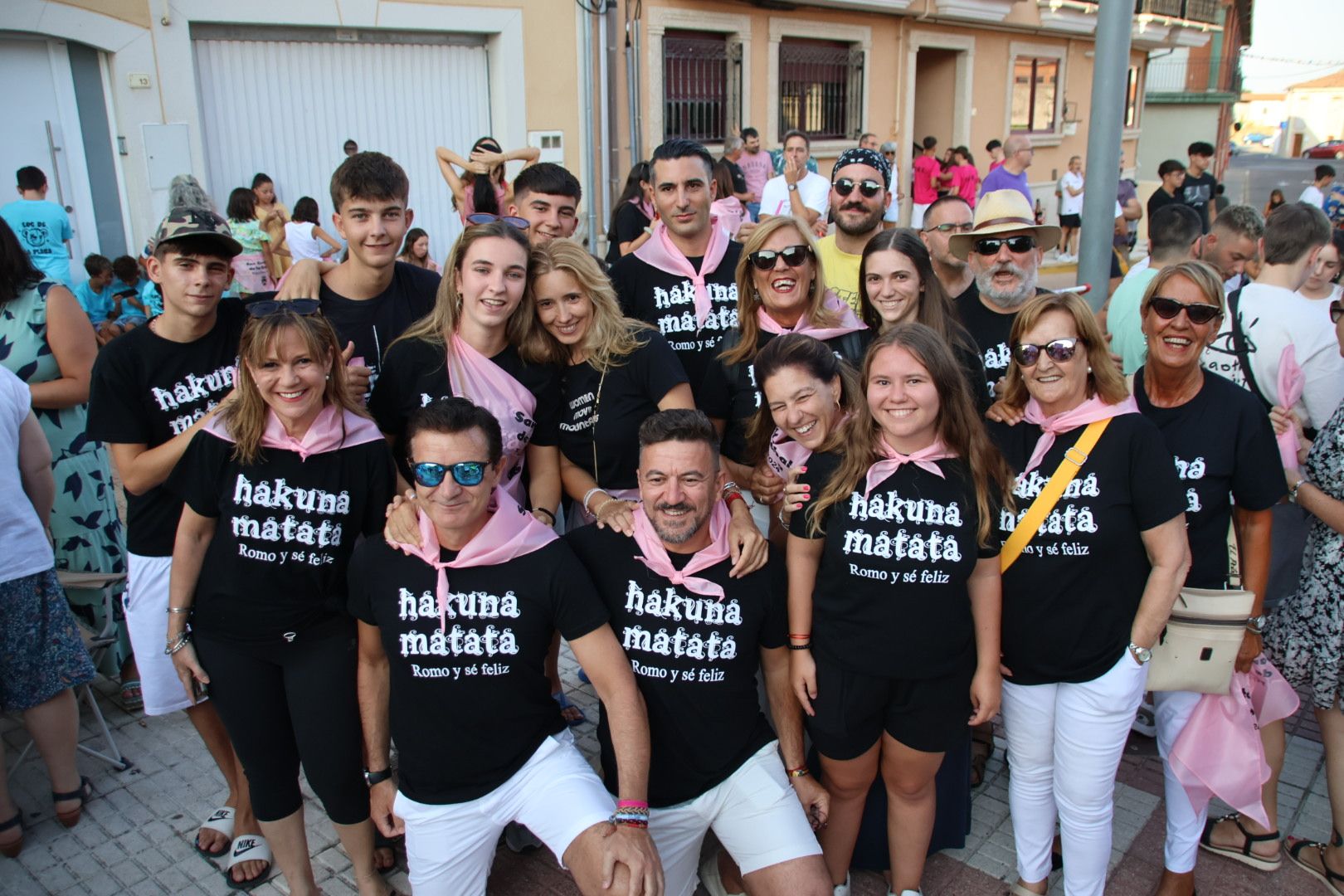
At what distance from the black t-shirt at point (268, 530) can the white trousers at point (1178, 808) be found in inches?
107

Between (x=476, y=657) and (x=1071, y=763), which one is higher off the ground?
(x=476, y=657)

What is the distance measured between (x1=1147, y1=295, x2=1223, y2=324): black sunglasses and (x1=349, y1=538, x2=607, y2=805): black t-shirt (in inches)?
78.2

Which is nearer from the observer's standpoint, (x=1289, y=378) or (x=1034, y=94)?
(x=1289, y=378)

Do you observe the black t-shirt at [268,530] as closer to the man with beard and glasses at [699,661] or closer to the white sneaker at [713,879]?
the man with beard and glasses at [699,661]

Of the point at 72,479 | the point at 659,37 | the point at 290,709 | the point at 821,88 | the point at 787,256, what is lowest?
the point at 290,709

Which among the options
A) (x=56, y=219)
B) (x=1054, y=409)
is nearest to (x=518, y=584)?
(x=1054, y=409)

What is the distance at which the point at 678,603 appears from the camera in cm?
285

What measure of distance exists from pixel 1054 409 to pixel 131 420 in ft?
9.64

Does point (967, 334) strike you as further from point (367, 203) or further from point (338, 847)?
point (338, 847)

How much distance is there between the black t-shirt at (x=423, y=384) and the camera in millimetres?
3271

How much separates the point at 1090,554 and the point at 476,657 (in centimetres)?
184

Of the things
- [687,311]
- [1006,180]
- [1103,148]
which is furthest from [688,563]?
[1006,180]

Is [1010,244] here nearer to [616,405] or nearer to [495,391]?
[616,405]

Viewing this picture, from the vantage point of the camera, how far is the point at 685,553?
2865mm
